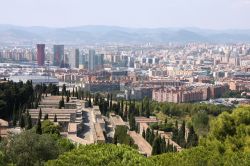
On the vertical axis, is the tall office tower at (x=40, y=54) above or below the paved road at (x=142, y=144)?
above

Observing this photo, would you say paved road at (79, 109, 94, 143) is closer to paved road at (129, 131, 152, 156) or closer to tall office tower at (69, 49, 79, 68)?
paved road at (129, 131, 152, 156)

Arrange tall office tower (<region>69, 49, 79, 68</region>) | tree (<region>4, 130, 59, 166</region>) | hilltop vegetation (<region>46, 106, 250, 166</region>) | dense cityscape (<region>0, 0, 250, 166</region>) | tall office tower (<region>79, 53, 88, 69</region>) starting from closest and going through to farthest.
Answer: hilltop vegetation (<region>46, 106, 250, 166</region>) → dense cityscape (<region>0, 0, 250, 166</region>) → tree (<region>4, 130, 59, 166</region>) → tall office tower (<region>69, 49, 79, 68</region>) → tall office tower (<region>79, 53, 88, 69</region>)

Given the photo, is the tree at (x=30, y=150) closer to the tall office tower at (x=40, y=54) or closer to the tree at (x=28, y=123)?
the tree at (x=28, y=123)

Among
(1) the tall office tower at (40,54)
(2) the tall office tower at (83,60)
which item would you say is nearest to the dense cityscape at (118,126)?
(1) the tall office tower at (40,54)

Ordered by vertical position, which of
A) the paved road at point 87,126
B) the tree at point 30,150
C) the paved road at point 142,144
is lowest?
the paved road at point 142,144

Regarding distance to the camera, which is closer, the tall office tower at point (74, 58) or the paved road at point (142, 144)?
the paved road at point (142, 144)

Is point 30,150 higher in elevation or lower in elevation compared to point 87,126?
higher

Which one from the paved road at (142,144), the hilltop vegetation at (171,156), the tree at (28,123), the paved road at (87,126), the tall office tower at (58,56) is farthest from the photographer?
the tall office tower at (58,56)

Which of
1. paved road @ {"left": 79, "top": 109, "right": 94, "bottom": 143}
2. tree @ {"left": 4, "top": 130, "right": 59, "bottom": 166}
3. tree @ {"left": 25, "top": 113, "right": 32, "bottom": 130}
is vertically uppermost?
tree @ {"left": 4, "top": 130, "right": 59, "bottom": 166}

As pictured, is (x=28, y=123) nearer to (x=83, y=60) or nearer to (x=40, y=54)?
Answer: (x=40, y=54)

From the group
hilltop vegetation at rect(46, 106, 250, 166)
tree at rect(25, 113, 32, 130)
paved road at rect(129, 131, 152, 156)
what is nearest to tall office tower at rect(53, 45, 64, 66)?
paved road at rect(129, 131, 152, 156)

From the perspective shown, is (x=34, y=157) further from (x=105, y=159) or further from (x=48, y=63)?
(x=48, y=63)

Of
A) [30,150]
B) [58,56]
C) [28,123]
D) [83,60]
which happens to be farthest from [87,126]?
[83,60]
